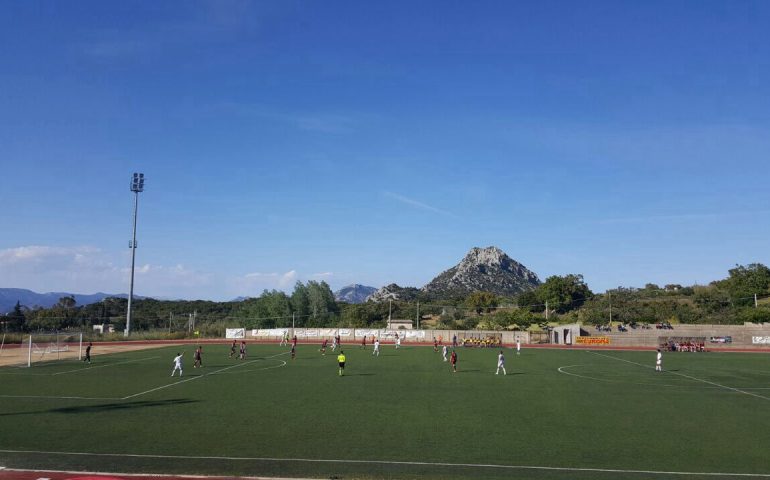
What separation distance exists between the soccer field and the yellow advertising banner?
3634 cm

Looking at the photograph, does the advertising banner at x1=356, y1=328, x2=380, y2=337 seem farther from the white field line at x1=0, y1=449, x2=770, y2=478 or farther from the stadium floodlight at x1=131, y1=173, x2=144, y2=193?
the white field line at x1=0, y1=449, x2=770, y2=478

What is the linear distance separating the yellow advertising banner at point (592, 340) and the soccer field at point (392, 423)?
3634cm

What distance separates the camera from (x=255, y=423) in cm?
2269

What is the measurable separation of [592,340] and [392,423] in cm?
6297

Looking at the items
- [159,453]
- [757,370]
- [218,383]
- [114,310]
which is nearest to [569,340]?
[757,370]

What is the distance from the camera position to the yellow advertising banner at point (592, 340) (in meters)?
78.4

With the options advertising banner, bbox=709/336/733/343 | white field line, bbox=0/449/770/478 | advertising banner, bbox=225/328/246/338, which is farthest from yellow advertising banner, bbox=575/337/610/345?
white field line, bbox=0/449/770/478

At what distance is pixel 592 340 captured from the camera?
78750 mm

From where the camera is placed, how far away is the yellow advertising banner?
78.4 meters

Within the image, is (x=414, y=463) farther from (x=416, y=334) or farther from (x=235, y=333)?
(x=235, y=333)

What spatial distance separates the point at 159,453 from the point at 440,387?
1853 cm

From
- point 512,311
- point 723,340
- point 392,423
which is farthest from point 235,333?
point 392,423

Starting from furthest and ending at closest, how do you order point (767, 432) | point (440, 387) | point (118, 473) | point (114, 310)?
1. point (114, 310)
2. point (440, 387)
3. point (767, 432)
4. point (118, 473)

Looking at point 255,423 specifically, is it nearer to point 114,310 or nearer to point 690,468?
point 690,468
